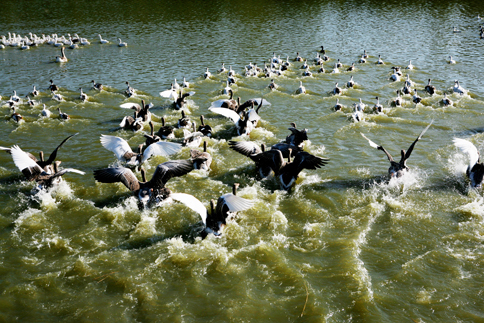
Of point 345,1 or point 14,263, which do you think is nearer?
point 14,263

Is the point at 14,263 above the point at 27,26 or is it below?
below

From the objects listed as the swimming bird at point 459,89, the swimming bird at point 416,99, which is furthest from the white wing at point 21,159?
the swimming bird at point 459,89

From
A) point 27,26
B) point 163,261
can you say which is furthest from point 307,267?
point 27,26

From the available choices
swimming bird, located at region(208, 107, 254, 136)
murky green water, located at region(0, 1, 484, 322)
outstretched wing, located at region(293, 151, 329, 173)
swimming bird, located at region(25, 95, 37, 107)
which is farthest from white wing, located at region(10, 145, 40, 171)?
swimming bird, located at region(25, 95, 37, 107)

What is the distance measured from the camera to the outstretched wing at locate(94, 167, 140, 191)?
1193 cm

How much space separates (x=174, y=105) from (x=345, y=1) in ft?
151

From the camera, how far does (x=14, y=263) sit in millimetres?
10242

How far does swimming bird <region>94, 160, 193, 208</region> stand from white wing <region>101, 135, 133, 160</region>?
253 centimetres

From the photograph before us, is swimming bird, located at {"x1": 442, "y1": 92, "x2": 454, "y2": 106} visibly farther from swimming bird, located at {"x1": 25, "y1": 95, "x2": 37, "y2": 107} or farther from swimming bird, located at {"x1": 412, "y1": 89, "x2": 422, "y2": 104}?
swimming bird, located at {"x1": 25, "y1": 95, "x2": 37, "y2": 107}

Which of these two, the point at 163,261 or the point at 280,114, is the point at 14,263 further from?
the point at 280,114

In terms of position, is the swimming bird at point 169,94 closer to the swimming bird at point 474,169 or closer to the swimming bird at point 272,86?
the swimming bird at point 272,86

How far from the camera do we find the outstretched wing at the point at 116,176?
11930 millimetres

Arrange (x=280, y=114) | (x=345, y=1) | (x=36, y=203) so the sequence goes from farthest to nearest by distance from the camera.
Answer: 1. (x=345, y=1)
2. (x=280, y=114)
3. (x=36, y=203)

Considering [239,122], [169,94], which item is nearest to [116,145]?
[239,122]
